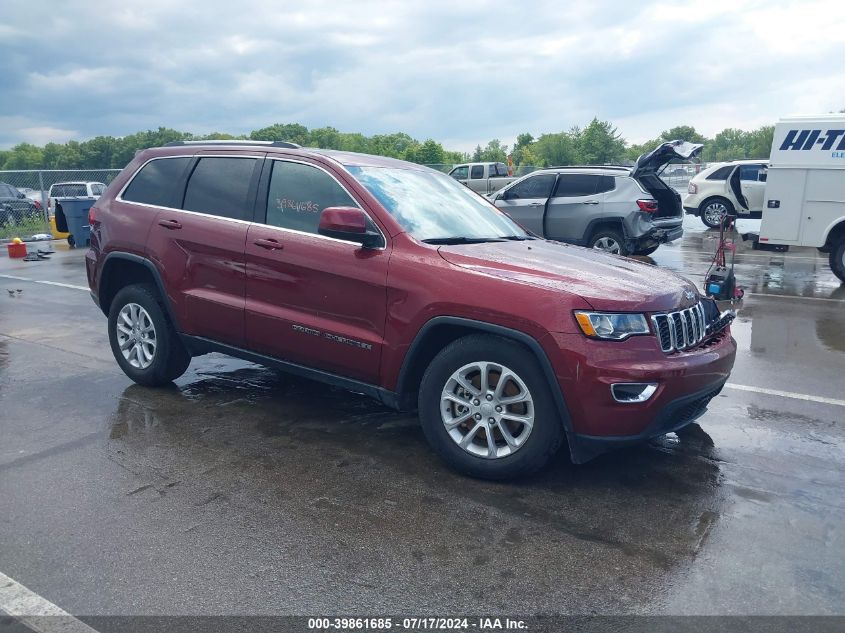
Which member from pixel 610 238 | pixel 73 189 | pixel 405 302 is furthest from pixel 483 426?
pixel 73 189

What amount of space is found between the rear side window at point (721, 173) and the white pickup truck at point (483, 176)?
27.6 feet

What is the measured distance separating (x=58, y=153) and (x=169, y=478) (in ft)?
217

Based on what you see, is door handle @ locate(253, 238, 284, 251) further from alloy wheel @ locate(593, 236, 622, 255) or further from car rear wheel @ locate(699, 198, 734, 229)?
car rear wheel @ locate(699, 198, 734, 229)

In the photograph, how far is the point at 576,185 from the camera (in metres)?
13.1

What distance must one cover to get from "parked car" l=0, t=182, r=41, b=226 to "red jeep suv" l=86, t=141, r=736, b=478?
17753mm

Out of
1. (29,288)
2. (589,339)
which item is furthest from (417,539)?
(29,288)

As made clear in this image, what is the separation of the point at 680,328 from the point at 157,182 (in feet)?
13.3

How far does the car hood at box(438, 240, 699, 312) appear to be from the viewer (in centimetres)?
390

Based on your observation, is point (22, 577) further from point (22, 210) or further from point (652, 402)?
point (22, 210)

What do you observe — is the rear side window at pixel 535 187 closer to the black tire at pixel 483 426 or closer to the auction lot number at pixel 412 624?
the black tire at pixel 483 426

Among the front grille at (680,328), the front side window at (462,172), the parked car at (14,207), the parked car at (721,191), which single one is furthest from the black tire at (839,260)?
the parked car at (14,207)

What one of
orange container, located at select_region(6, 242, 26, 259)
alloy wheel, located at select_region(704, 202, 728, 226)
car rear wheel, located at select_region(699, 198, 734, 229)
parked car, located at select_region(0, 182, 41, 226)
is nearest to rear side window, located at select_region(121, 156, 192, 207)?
orange container, located at select_region(6, 242, 26, 259)

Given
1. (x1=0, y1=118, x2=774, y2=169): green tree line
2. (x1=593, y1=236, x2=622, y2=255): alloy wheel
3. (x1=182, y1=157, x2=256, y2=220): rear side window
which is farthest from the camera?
(x1=0, y1=118, x2=774, y2=169): green tree line

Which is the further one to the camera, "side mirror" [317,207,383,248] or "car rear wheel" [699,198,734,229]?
"car rear wheel" [699,198,734,229]
